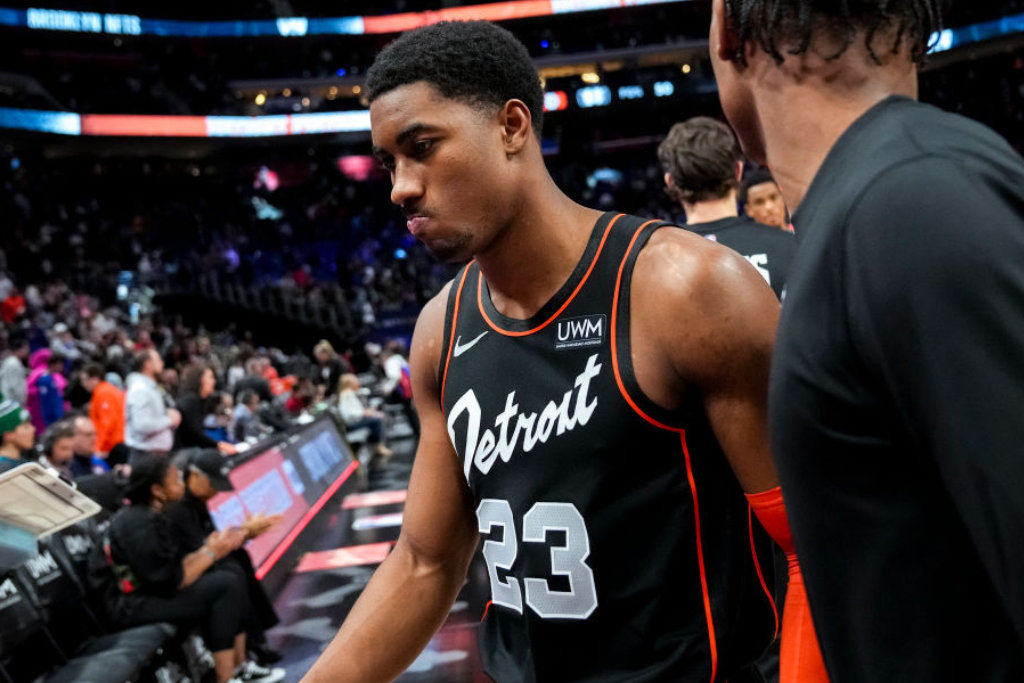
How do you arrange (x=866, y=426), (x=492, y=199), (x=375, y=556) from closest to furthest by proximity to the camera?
(x=866, y=426) → (x=492, y=199) → (x=375, y=556)

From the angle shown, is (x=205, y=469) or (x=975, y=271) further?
(x=205, y=469)

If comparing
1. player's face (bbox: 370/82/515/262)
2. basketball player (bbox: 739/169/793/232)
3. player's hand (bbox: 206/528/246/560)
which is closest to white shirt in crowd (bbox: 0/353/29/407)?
player's hand (bbox: 206/528/246/560)

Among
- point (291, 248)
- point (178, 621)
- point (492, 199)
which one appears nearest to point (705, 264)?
point (492, 199)

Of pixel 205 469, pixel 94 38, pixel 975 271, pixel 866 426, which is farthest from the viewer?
pixel 94 38

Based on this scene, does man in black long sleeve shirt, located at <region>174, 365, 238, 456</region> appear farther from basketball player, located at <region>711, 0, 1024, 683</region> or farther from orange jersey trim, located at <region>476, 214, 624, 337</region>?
basketball player, located at <region>711, 0, 1024, 683</region>

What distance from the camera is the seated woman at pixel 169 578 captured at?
5.04 meters

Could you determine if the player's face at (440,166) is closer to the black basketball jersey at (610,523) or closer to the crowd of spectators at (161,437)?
the black basketball jersey at (610,523)

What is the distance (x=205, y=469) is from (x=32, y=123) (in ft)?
71.8

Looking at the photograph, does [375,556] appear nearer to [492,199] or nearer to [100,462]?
[100,462]

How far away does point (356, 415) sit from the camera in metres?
13.4

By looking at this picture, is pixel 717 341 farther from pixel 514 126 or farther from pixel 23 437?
pixel 23 437

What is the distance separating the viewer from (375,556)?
307 inches

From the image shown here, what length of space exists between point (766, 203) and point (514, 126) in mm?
2463

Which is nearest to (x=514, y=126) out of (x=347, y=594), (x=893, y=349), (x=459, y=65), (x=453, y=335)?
(x=459, y=65)
